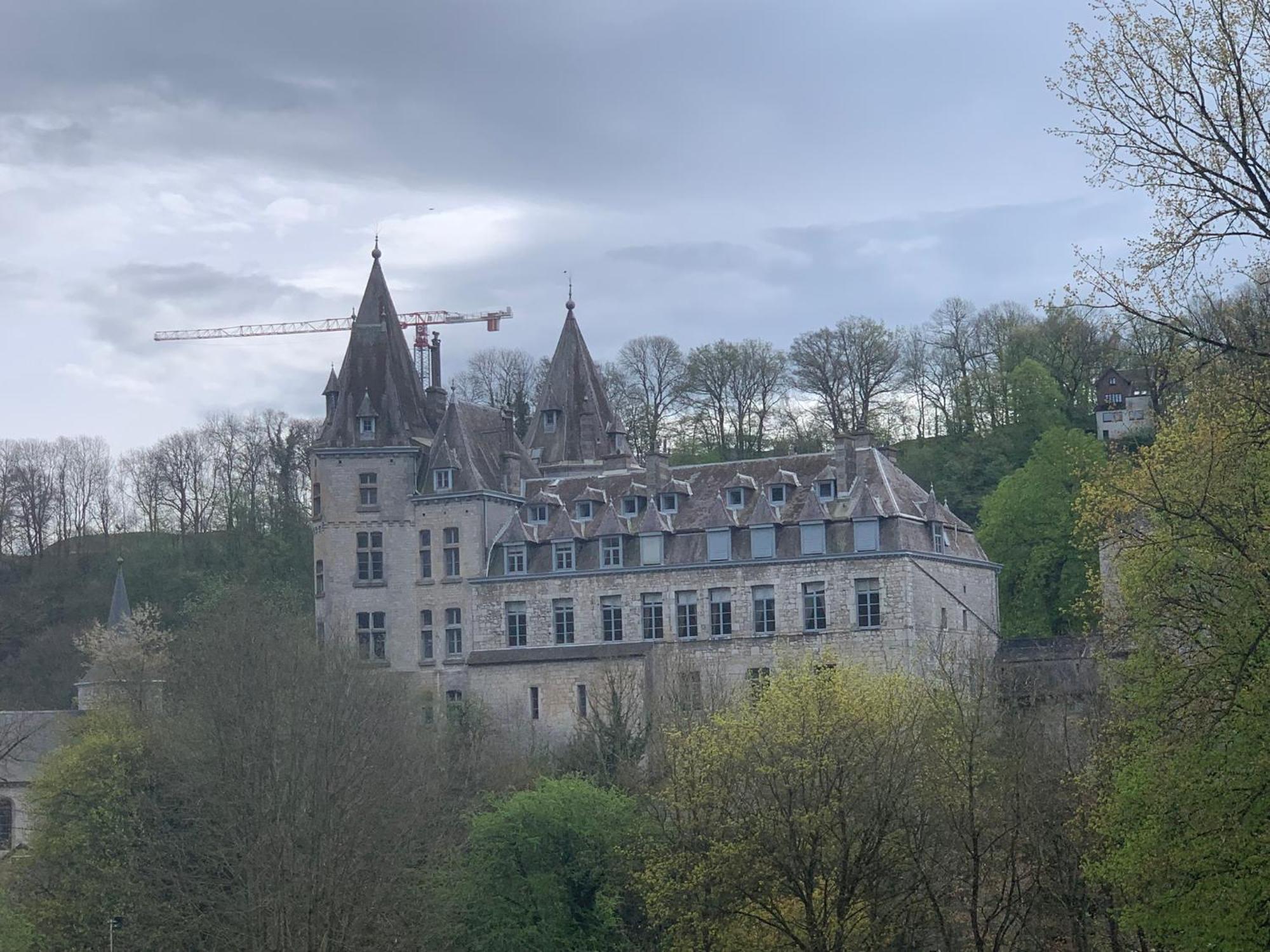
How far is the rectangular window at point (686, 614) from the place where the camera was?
5859 cm

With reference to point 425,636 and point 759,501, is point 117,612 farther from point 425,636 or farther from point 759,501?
point 759,501

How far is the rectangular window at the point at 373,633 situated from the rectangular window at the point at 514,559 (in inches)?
195

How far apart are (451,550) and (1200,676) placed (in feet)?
137

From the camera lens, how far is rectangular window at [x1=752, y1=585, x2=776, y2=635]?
5759cm

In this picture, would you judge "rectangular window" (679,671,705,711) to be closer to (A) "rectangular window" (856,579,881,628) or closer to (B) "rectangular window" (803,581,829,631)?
(B) "rectangular window" (803,581,829,631)

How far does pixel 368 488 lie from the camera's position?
6338cm

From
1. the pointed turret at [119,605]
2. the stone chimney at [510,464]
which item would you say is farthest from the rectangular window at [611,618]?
the pointed turret at [119,605]

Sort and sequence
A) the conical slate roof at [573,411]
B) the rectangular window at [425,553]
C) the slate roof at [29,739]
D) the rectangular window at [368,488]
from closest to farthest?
the slate roof at [29,739] < the rectangular window at [425,553] < the rectangular window at [368,488] < the conical slate roof at [573,411]

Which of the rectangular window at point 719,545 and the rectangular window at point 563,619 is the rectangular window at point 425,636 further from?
the rectangular window at point 719,545

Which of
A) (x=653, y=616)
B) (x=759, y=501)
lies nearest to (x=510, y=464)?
(x=653, y=616)

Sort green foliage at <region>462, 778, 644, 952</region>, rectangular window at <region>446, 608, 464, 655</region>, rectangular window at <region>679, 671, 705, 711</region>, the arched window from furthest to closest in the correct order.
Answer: the arched window → rectangular window at <region>446, 608, 464, 655</region> → rectangular window at <region>679, 671, 705, 711</region> → green foliage at <region>462, 778, 644, 952</region>

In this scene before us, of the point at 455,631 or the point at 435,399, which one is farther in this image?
the point at 435,399

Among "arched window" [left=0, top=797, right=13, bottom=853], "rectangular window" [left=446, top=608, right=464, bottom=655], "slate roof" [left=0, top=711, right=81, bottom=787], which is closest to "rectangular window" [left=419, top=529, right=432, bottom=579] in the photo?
"rectangular window" [left=446, top=608, right=464, bottom=655]

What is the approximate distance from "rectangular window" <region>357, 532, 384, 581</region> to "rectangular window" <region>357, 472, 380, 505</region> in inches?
44.0
